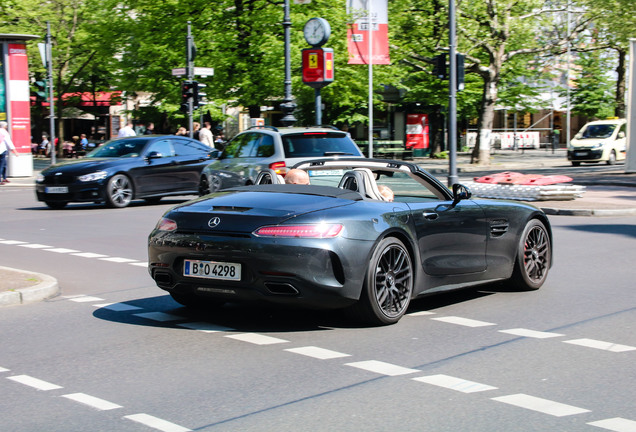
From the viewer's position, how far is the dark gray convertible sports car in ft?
22.4

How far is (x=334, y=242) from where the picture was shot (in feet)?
22.6

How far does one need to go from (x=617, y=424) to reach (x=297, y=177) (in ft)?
13.2

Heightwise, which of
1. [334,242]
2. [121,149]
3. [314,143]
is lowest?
[334,242]

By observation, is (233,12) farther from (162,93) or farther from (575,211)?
(575,211)

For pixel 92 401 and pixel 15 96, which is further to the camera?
pixel 15 96

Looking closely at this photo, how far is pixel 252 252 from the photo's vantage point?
22.4 feet

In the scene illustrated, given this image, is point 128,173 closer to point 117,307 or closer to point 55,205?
point 55,205

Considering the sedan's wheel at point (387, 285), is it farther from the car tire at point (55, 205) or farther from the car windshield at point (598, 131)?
the car windshield at point (598, 131)

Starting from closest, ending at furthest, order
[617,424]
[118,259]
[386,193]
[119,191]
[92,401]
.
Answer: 1. [617,424]
2. [92,401]
3. [386,193]
4. [118,259]
5. [119,191]

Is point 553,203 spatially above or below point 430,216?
below

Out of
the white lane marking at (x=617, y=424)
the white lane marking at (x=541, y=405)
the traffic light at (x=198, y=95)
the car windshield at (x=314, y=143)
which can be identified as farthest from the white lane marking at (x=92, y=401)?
the traffic light at (x=198, y=95)

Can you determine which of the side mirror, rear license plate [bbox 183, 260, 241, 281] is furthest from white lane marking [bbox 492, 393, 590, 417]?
the side mirror

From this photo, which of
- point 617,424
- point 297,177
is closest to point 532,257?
point 297,177

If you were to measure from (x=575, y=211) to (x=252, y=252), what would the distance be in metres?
12.0
